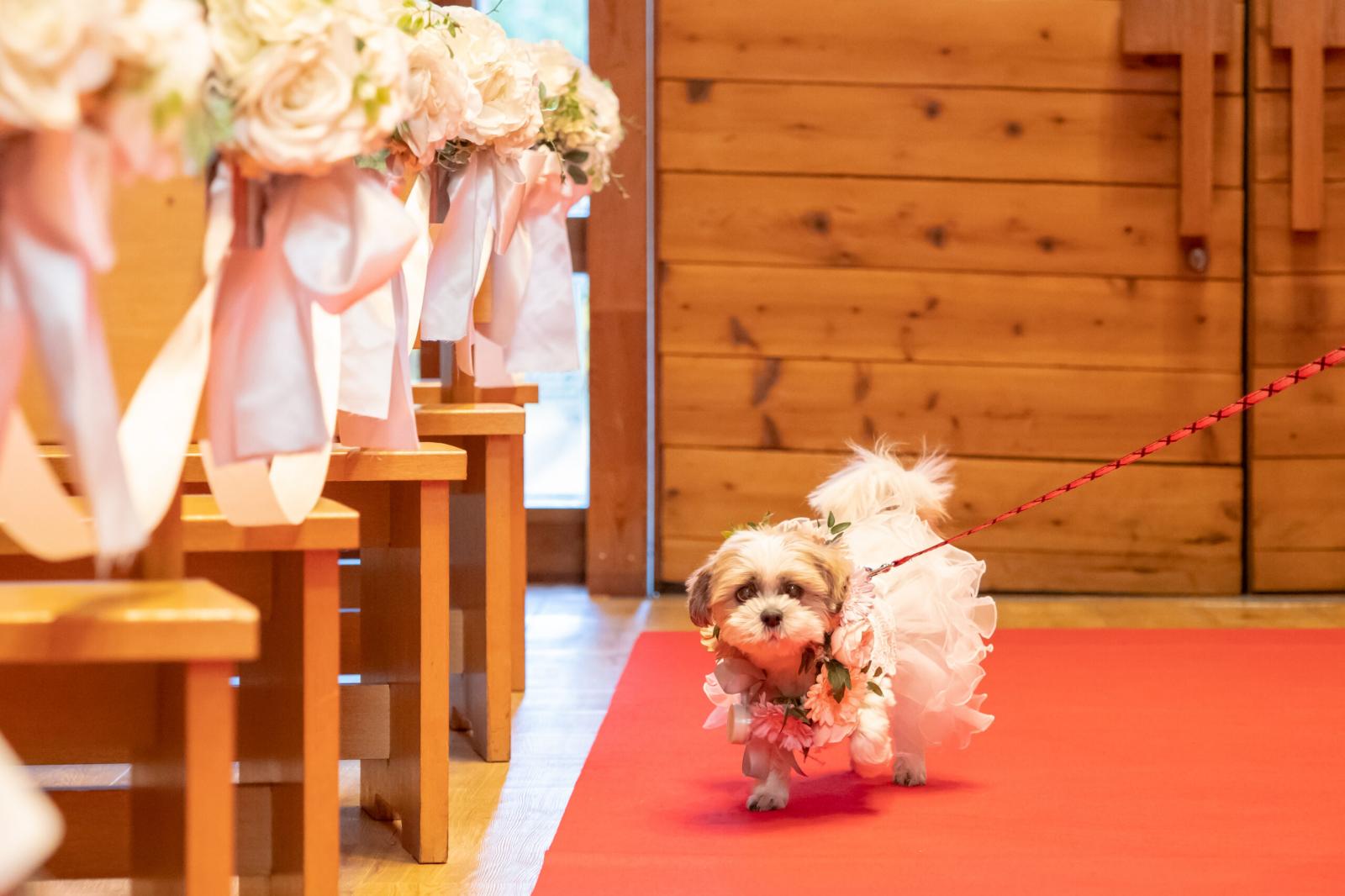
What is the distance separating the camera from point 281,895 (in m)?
1.70

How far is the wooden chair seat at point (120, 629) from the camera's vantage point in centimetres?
114

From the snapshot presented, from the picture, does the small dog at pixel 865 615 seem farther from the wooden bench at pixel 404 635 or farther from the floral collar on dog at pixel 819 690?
the wooden bench at pixel 404 635

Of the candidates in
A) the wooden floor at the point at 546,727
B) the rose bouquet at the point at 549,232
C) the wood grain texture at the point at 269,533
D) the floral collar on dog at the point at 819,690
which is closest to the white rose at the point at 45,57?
the wood grain texture at the point at 269,533

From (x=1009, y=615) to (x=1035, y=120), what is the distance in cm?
146

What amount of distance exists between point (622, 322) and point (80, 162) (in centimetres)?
351

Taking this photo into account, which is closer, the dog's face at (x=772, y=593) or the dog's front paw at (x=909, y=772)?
the dog's face at (x=772, y=593)

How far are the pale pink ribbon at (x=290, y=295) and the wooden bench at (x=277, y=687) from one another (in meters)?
0.11

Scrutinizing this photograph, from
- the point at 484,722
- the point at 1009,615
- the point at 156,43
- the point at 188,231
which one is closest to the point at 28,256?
the point at 156,43

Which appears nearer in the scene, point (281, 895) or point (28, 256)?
point (28, 256)

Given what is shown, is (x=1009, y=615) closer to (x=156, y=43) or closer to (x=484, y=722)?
(x=484, y=722)

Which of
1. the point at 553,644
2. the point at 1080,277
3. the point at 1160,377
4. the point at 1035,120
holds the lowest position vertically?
the point at 553,644

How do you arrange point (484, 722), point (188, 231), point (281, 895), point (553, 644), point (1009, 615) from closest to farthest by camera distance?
point (188, 231) → point (281, 895) → point (484, 722) → point (553, 644) → point (1009, 615)

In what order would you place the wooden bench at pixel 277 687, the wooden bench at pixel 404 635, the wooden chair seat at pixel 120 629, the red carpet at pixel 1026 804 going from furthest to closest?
the wooden bench at pixel 404 635
the red carpet at pixel 1026 804
the wooden bench at pixel 277 687
the wooden chair seat at pixel 120 629

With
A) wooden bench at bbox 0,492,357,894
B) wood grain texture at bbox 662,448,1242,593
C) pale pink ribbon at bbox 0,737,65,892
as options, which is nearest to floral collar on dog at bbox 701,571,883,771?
wooden bench at bbox 0,492,357,894
